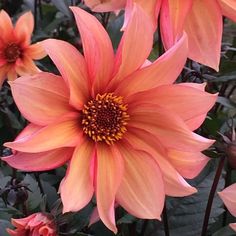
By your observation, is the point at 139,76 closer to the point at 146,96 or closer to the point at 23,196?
the point at 146,96

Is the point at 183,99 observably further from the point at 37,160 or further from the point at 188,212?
the point at 188,212

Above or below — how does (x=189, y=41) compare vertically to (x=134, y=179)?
above

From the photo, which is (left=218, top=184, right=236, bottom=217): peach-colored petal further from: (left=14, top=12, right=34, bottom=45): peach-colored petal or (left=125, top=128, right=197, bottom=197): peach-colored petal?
(left=14, top=12, right=34, bottom=45): peach-colored petal

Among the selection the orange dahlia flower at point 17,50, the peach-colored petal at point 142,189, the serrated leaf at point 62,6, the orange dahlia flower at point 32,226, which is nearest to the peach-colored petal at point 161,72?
the peach-colored petal at point 142,189

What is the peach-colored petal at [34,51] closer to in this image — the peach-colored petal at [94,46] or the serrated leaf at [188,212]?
the serrated leaf at [188,212]

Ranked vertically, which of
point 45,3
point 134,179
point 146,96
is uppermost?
point 146,96

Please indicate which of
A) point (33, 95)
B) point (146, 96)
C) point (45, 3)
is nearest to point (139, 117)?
point (146, 96)
